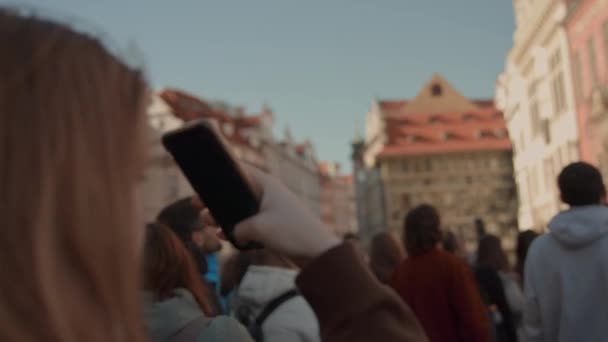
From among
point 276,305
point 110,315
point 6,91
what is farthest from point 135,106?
point 276,305

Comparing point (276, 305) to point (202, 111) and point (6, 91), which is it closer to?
point (6, 91)

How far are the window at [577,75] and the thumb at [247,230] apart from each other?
2837 cm

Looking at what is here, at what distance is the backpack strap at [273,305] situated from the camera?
153 inches

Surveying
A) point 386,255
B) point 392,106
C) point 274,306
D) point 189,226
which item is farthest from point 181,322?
point 392,106

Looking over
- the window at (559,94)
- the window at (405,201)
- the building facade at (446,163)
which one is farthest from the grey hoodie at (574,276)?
the window at (405,201)

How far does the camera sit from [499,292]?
7.34m

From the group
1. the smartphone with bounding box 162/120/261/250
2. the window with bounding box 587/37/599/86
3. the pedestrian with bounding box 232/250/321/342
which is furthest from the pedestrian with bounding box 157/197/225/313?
the window with bounding box 587/37/599/86

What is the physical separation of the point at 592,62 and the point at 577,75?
1.99 meters

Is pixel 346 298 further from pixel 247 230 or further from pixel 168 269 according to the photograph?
pixel 168 269

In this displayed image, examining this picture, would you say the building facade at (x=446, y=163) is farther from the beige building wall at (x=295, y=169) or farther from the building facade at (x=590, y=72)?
the building facade at (x=590, y=72)

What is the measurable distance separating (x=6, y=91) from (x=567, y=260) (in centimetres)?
394

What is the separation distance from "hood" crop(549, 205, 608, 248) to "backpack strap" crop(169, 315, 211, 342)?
2563 millimetres

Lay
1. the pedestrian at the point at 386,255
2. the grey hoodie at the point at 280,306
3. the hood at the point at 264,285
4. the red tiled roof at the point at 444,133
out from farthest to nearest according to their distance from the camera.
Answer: the red tiled roof at the point at 444,133
the pedestrian at the point at 386,255
the hood at the point at 264,285
the grey hoodie at the point at 280,306

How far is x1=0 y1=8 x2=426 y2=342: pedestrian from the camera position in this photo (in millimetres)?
896
